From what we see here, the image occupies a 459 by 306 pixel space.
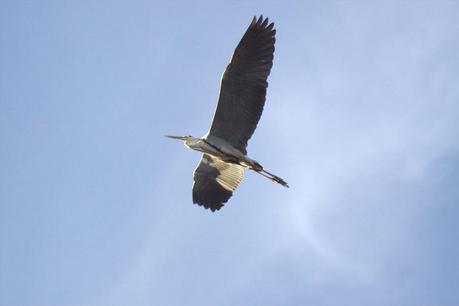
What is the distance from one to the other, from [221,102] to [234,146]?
118 cm

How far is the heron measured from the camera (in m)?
16.0

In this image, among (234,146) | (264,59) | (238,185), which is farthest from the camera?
(238,185)

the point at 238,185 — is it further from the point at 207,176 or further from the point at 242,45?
the point at 242,45

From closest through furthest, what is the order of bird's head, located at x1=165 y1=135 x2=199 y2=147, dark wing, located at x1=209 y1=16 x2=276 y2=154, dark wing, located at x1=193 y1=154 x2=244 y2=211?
dark wing, located at x1=209 y1=16 x2=276 y2=154 → bird's head, located at x1=165 y1=135 x2=199 y2=147 → dark wing, located at x1=193 y1=154 x2=244 y2=211

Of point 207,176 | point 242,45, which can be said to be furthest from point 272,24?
point 207,176

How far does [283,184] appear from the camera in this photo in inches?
685

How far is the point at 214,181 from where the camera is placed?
1836 cm

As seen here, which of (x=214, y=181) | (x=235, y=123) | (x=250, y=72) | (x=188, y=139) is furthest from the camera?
(x=214, y=181)

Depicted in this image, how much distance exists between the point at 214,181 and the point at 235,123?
220 centimetres

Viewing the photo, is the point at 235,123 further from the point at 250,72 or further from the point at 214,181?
the point at 214,181

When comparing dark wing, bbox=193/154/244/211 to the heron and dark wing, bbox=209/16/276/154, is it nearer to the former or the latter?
the heron

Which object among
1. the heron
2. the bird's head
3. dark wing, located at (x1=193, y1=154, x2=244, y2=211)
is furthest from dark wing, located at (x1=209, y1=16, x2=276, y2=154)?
dark wing, located at (x1=193, y1=154, x2=244, y2=211)

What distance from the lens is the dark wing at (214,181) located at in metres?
18.1

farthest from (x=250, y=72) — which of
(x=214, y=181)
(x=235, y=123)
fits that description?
(x=214, y=181)
